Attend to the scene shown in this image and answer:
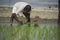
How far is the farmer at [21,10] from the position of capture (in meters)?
2.44

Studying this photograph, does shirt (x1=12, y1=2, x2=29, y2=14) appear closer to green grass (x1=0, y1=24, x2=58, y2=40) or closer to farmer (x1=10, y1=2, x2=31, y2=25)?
farmer (x1=10, y1=2, x2=31, y2=25)

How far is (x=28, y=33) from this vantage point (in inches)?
96.1

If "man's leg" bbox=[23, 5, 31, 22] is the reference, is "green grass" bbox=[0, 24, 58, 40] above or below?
below

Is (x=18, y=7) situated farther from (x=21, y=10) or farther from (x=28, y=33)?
(x=28, y=33)

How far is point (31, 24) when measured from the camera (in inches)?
96.3

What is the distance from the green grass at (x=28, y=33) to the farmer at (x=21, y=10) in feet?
0.36

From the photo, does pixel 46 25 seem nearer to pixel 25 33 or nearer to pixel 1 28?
pixel 25 33

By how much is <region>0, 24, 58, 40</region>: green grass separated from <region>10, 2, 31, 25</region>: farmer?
109 mm

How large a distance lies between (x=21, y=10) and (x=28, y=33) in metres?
0.29

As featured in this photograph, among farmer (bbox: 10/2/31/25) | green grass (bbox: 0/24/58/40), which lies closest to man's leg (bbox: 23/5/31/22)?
farmer (bbox: 10/2/31/25)

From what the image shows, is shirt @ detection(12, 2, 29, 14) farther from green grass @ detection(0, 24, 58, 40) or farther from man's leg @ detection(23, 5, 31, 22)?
green grass @ detection(0, 24, 58, 40)

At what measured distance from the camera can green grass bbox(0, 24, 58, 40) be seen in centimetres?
244

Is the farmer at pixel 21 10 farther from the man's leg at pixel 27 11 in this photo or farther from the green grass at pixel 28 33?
the green grass at pixel 28 33

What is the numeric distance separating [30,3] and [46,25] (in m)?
0.33
